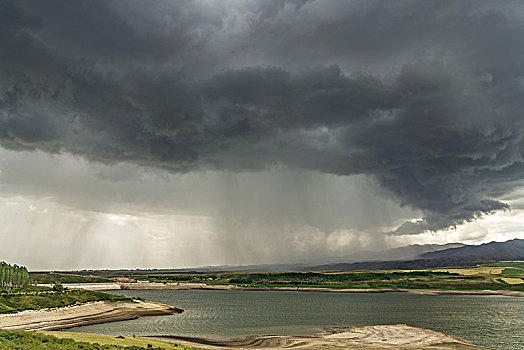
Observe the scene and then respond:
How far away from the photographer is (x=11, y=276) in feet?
586

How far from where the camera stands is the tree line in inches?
6786

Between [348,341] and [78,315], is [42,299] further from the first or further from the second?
[348,341]

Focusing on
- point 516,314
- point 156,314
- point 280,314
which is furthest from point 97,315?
point 516,314

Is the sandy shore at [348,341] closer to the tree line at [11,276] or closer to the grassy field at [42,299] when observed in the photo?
the grassy field at [42,299]

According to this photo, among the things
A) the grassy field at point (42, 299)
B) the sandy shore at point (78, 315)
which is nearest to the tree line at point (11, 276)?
the grassy field at point (42, 299)

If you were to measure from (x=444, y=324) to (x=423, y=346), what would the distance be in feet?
140

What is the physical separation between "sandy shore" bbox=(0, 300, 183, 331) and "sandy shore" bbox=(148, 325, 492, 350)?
33.4 m

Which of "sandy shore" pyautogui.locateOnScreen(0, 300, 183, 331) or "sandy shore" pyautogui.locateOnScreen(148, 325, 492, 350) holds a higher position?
"sandy shore" pyautogui.locateOnScreen(0, 300, 183, 331)

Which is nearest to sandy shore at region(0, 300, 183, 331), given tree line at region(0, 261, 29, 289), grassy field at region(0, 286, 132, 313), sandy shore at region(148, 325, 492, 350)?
grassy field at region(0, 286, 132, 313)

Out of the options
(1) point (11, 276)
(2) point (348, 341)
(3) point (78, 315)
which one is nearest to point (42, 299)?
(3) point (78, 315)

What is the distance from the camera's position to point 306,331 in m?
96.6

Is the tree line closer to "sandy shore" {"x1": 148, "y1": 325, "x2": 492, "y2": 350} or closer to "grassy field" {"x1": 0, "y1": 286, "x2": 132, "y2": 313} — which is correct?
"grassy field" {"x1": 0, "y1": 286, "x2": 132, "y2": 313}

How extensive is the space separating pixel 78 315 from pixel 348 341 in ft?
266

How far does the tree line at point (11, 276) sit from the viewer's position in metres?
172
